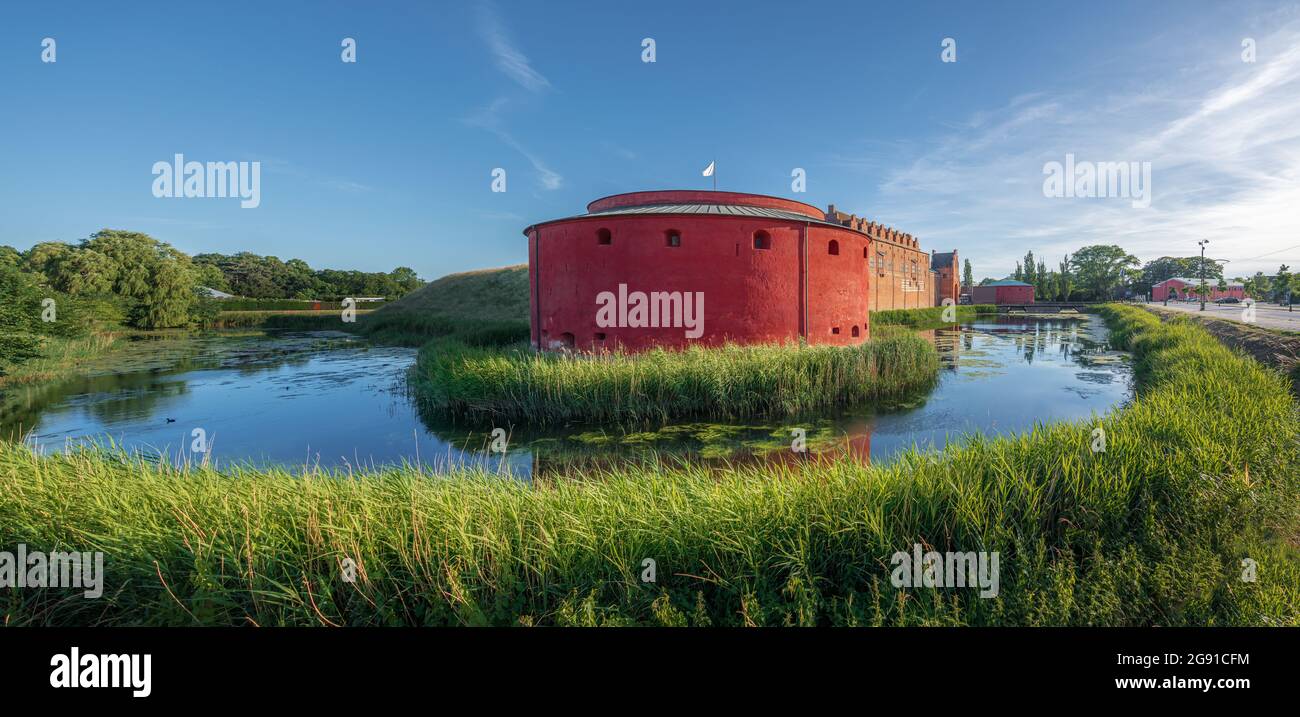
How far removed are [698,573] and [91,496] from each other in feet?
15.2

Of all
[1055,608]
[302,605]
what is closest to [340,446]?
[302,605]

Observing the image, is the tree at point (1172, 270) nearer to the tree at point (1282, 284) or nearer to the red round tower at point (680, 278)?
the tree at point (1282, 284)

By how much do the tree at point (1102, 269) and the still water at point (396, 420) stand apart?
51360 millimetres

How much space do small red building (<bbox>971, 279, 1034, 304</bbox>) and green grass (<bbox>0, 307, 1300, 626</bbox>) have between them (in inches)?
2389

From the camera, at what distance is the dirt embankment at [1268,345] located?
→ 8761mm

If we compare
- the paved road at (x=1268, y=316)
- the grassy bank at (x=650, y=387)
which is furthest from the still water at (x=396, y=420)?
the paved road at (x=1268, y=316)

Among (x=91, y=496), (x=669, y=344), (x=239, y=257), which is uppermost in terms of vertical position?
(x=239, y=257)

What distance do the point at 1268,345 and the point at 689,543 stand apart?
1489 centimetres

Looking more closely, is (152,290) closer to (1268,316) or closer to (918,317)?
(918,317)

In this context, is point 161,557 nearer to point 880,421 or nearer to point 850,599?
point 850,599

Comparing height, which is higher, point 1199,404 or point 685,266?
point 685,266

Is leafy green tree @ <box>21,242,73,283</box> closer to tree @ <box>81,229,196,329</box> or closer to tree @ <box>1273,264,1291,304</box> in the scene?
tree @ <box>81,229,196,329</box>

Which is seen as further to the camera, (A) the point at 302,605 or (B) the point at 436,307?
(B) the point at 436,307

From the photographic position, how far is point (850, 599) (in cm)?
287
